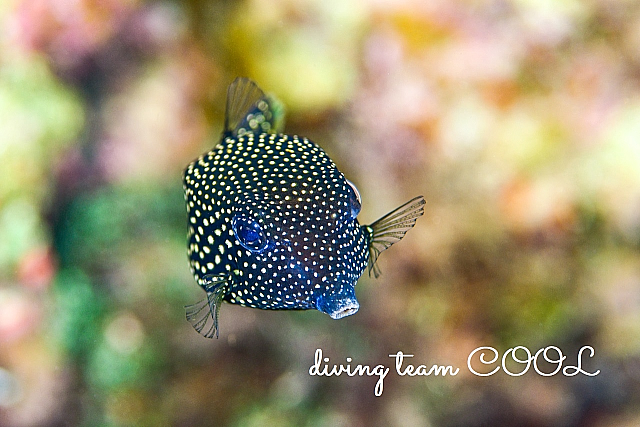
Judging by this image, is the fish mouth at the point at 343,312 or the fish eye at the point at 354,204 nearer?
the fish mouth at the point at 343,312

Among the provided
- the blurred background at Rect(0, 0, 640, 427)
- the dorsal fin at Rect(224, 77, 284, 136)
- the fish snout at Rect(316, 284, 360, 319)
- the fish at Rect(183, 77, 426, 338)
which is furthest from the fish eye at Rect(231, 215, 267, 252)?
the blurred background at Rect(0, 0, 640, 427)

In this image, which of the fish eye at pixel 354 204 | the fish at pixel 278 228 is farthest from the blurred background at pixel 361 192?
the fish eye at pixel 354 204

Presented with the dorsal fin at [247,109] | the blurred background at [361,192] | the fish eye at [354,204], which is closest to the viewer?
the fish eye at [354,204]

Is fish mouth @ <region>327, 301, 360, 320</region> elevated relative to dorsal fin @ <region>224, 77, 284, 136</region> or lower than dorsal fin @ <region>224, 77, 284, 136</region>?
lower

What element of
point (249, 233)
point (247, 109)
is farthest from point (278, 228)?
point (247, 109)

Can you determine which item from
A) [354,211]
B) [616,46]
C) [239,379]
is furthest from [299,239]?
[616,46]

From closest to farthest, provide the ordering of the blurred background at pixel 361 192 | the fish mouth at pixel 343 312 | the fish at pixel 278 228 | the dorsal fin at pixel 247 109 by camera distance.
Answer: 1. the fish mouth at pixel 343 312
2. the fish at pixel 278 228
3. the dorsal fin at pixel 247 109
4. the blurred background at pixel 361 192

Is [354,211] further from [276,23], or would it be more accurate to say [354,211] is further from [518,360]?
[518,360]

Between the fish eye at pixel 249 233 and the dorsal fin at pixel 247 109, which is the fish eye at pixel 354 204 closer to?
the fish eye at pixel 249 233

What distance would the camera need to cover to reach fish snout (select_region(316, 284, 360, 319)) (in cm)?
168

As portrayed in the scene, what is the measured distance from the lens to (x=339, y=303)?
5.60ft

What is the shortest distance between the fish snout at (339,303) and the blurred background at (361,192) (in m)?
2.52

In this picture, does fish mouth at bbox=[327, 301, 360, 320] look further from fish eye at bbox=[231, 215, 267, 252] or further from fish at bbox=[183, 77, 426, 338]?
fish eye at bbox=[231, 215, 267, 252]

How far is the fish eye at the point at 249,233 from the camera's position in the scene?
1864 mm
